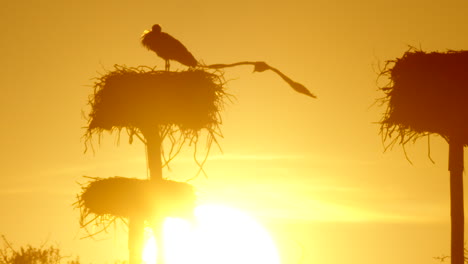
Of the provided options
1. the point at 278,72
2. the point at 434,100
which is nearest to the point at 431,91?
the point at 434,100

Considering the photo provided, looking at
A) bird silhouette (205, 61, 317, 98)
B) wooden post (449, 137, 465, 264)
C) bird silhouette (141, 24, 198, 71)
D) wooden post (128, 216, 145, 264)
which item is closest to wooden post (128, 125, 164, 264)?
wooden post (128, 216, 145, 264)

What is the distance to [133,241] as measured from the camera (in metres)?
19.3

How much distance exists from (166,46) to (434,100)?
598 cm

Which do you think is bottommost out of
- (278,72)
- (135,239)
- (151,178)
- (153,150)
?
(135,239)

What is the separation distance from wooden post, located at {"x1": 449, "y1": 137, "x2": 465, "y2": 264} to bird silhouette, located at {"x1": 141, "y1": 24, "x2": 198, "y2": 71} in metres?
5.66

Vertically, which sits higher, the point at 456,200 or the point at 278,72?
the point at 278,72

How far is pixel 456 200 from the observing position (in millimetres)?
18281

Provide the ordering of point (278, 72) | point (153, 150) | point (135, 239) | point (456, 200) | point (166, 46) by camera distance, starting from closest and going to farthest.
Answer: point (278, 72) → point (456, 200) → point (135, 239) → point (153, 150) → point (166, 46)

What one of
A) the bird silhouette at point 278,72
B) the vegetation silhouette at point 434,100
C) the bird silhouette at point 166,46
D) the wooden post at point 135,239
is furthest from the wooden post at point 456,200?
the wooden post at point 135,239

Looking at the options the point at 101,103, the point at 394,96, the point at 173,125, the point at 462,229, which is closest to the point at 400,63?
the point at 394,96

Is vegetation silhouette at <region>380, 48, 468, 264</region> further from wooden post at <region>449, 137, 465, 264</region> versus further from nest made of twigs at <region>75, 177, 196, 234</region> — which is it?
nest made of twigs at <region>75, 177, 196, 234</region>

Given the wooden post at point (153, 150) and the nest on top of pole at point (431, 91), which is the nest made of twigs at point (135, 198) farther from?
the nest on top of pole at point (431, 91)

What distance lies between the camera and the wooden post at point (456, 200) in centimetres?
1794

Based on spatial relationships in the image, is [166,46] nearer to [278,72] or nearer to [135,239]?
[135,239]
